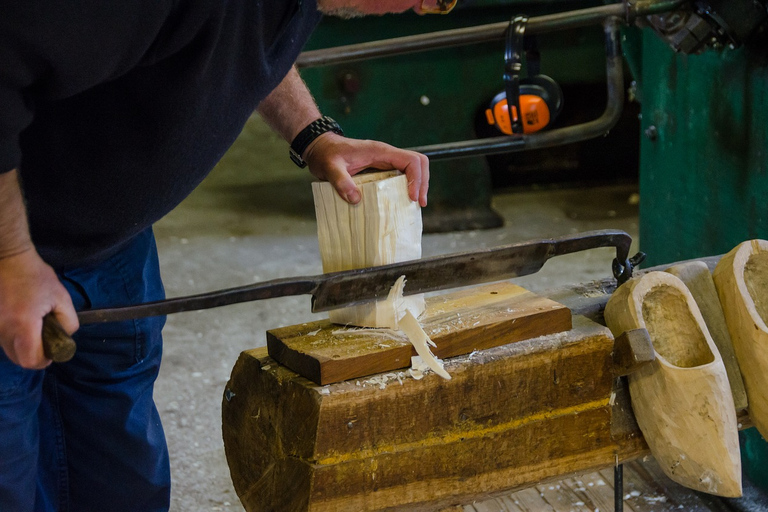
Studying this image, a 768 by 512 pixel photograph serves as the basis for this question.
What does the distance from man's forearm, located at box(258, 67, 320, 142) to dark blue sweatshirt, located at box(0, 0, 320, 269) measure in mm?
229

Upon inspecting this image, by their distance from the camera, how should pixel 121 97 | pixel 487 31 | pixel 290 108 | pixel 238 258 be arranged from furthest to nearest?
pixel 238 258
pixel 487 31
pixel 290 108
pixel 121 97

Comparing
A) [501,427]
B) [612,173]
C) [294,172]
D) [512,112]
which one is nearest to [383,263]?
[501,427]

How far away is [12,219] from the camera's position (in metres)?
0.97

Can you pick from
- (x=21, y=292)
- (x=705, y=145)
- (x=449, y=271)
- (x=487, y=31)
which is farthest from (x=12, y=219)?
(x=705, y=145)

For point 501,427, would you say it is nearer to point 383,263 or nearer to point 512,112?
point 383,263

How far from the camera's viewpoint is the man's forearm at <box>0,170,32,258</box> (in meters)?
0.95

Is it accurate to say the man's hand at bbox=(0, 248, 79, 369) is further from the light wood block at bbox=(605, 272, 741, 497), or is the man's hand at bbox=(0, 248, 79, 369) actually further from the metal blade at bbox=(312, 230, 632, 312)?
the light wood block at bbox=(605, 272, 741, 497)

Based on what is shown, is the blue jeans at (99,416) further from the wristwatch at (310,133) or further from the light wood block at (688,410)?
the light wood block at (688,410)

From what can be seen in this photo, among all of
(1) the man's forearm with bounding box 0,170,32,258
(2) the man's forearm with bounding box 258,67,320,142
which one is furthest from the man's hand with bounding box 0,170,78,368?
(2) the man's forearm with bounding box 258,67,320,142

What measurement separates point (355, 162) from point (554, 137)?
0.90m

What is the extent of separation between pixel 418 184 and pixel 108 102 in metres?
0.47

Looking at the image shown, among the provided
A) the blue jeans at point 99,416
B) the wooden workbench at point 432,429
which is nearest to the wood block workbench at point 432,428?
the wooden workbench at point 432,429

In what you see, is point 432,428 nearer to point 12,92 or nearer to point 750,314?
point 750,314

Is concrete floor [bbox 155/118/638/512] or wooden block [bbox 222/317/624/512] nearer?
wooden block [bbox 222/317/624/512]
